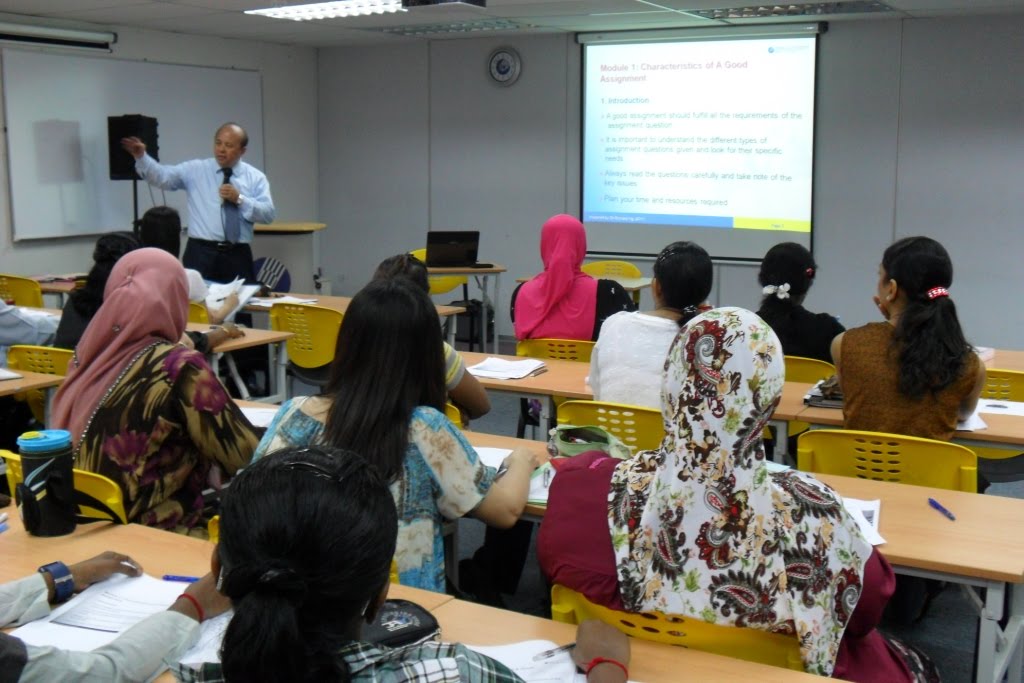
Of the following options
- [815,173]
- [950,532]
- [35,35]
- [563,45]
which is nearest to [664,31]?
[563,45]

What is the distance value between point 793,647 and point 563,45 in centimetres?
733

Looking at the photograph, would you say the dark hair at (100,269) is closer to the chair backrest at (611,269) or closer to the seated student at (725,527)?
the seated student at (725,527)

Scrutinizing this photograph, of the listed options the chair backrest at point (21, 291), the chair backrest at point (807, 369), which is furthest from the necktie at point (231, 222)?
the chair backrest at point (807, 369)

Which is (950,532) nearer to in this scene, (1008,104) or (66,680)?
(66,680)

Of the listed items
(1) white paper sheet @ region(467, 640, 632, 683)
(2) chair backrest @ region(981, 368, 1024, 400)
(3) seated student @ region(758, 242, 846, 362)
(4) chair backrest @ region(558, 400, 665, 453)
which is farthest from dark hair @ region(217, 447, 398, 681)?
(2) chair backrest @ region(981, 368, 1024, 400)

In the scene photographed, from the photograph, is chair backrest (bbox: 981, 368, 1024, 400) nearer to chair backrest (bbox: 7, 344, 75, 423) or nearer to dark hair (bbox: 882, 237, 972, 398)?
dark hair (bbox: 882, 237, 972, 398)

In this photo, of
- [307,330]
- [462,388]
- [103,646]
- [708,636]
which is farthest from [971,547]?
[307,330]

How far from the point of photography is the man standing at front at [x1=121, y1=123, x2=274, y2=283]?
22.7 ft

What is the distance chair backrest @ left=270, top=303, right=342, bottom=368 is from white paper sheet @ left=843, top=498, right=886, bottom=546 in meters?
3.62

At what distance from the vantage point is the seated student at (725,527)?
1652mm

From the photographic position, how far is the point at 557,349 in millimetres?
4781

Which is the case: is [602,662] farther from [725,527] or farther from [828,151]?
[828,151]

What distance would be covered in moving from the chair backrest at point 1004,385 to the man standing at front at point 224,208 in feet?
15.7

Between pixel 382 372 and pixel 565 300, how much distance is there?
283 cm
